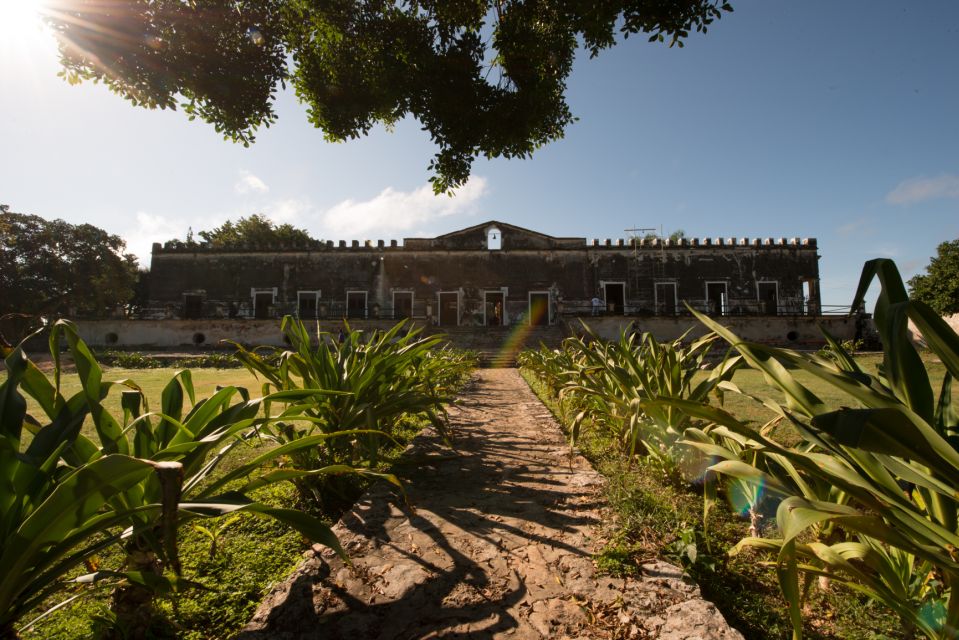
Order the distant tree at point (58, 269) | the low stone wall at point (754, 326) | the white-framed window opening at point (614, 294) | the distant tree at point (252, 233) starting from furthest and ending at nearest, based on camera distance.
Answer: the distant tree at point (252, 233) < the white-framed window opening at point (614, 294) < the distant tree at point (58, 269) < the low stone wall at point (754, 326)

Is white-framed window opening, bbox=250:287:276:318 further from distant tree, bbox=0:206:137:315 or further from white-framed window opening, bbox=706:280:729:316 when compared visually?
white-framed window opening, bbox=706:280:729:316

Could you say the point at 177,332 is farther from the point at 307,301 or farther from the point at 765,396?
the point at 765,396

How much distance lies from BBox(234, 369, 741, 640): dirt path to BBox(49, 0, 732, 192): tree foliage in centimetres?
455

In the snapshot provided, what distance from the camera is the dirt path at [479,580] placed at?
112 centimetres

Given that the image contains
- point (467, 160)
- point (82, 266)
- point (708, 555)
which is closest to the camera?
point (708, 555)

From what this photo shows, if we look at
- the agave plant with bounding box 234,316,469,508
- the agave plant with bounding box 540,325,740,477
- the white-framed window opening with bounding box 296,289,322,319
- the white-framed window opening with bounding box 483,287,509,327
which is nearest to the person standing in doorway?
the white-framed window opening with bounding box 483,287,509,327

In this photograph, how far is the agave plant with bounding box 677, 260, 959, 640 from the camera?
767 mm

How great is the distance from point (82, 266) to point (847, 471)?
26398mm

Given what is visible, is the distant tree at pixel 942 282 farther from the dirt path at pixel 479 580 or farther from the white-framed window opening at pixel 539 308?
the dirt path at pixel 479 580

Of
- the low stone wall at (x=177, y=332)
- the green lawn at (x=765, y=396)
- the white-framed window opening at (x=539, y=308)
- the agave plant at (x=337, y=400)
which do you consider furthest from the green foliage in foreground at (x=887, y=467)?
the white-framed window opening at (x=539, y=308)

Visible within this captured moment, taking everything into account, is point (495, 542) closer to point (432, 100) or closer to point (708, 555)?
point (708, 555)

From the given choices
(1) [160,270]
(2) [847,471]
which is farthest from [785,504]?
(1) [160,270]

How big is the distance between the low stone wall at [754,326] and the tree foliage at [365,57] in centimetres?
1174

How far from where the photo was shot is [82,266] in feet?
63.9
